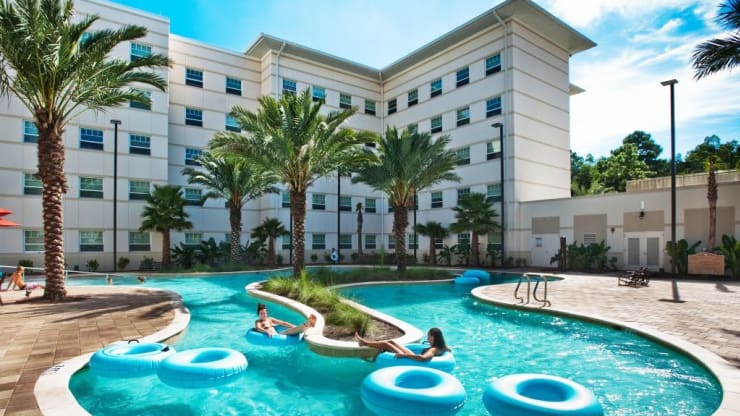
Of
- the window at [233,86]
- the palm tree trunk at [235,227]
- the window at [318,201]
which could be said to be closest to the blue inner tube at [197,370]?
the palm tree trunk at [235,227]

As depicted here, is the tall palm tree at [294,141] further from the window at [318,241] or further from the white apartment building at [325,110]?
the window at [318,241]

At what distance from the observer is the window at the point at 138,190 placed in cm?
3016

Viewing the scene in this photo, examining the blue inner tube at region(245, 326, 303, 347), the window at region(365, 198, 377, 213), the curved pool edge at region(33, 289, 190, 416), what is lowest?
the blue inner tube at region(245, 326, 303, 347)

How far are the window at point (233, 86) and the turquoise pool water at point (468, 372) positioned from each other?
27346 mm

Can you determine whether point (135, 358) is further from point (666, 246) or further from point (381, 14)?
point (666, 246)

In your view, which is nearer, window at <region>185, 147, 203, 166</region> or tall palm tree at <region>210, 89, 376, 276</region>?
tall palm tree at <region>210, 89, 376, 276</region>

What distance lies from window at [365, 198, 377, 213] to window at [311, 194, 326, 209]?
4.65m

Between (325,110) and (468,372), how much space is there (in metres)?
33.7

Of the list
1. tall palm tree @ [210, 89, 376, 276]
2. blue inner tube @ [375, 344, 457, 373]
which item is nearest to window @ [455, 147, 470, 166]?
tall palm tree @ [210, 89, 376, 276]

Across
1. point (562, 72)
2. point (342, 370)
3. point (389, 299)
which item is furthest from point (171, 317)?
point (562, 72)

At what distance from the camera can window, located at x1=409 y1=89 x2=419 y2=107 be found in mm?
38188

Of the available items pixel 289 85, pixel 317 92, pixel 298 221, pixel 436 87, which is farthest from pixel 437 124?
pixel 298 221

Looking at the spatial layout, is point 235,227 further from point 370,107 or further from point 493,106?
point 493,106

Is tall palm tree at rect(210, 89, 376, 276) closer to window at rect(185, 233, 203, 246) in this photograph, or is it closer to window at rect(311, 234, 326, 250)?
→ window at rect(185, 233, 203, 246)
